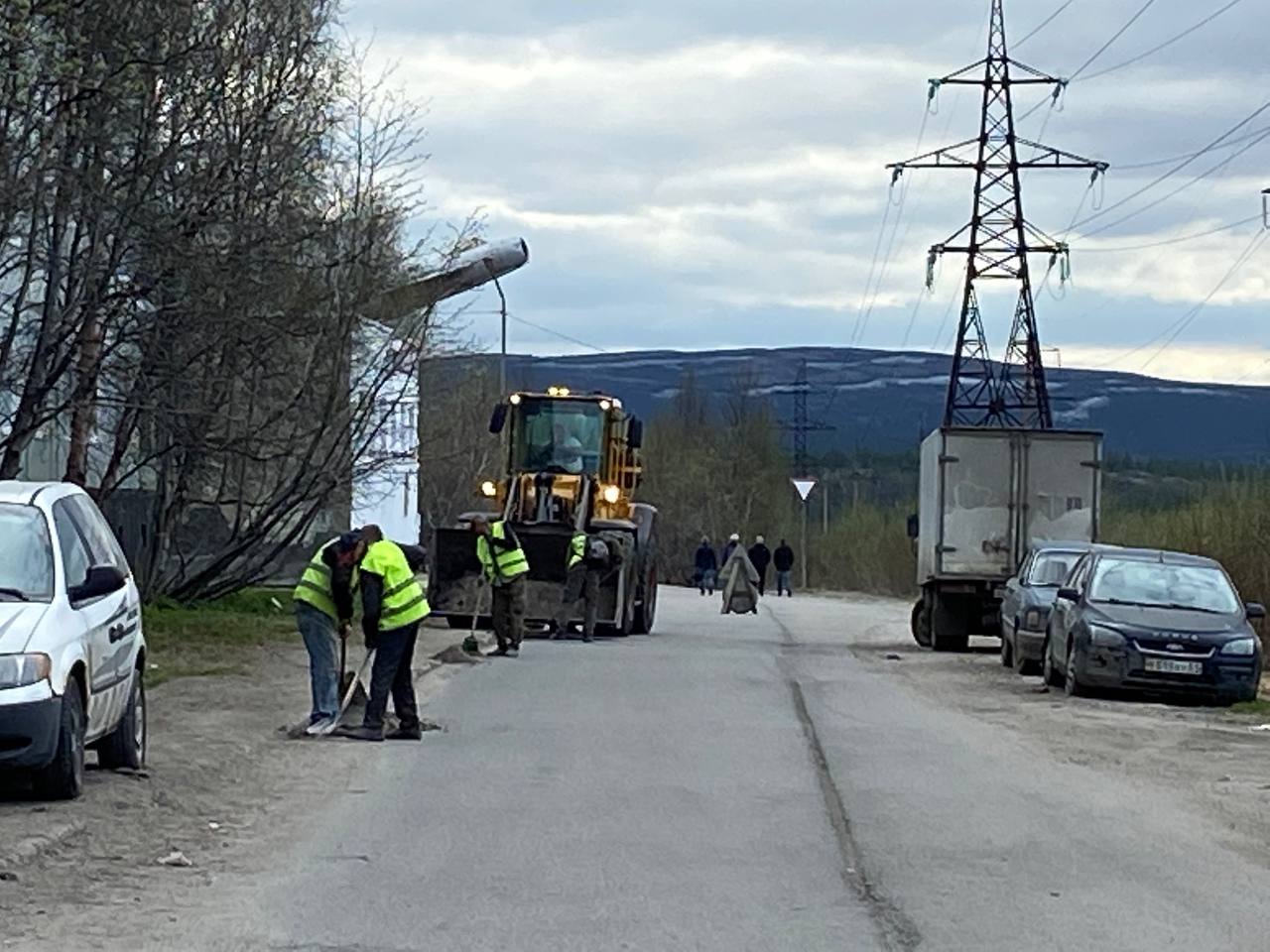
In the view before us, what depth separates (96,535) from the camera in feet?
42.2

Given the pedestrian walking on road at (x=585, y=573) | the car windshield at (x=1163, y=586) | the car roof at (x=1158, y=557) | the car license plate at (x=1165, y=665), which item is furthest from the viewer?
the pedestrian walking on road at (x=585, y=573)

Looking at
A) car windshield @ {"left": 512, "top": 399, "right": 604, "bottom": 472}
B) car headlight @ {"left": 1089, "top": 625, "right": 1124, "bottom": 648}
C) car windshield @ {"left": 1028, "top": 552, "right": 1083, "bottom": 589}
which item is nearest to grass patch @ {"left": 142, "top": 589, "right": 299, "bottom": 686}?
car windshield @ {"left": 512, "top": 399, "right": 604, "bottom": 472}

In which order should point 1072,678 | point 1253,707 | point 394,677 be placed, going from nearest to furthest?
point 394,677, point 1253,707, point 1072,678

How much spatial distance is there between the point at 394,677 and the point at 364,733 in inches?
19.8

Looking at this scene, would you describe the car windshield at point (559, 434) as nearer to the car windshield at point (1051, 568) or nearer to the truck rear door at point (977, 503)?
the truck rear door at point (977, 503)

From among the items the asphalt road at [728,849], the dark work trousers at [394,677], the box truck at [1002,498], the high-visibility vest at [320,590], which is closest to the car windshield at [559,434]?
the box truck at [1002,498]

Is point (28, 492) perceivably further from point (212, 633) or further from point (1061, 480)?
point (1061, 480)

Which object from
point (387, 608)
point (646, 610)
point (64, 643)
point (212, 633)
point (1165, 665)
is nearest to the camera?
point (64, 643)

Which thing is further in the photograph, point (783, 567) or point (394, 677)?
point (783, 567)

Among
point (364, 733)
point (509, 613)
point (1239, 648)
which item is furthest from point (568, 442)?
point (364, 733)

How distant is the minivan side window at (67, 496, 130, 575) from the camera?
12656 mm

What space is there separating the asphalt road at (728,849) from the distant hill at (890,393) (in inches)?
2323

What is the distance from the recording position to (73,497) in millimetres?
12844

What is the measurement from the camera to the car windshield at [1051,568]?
1010 inches
